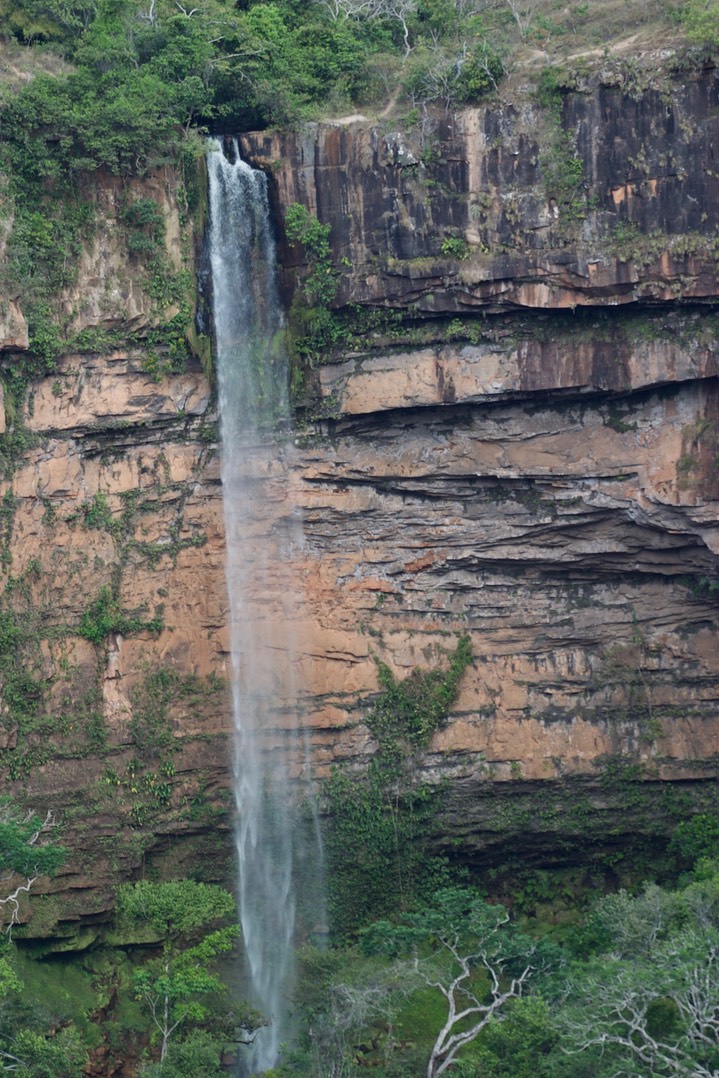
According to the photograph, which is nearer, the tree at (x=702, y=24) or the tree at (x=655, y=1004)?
the tree at (x=655, y=1004)

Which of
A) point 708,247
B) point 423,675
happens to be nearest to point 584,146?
point 708,247

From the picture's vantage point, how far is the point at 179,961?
68.9 ft

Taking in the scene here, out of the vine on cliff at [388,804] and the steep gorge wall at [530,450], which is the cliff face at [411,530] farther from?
the vine on cliff at [388,804]

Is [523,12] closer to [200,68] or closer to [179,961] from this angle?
[200,68]

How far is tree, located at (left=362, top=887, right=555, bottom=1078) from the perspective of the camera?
20266 mm

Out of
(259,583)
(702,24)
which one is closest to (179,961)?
(259,583)

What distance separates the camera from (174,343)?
23.8 m

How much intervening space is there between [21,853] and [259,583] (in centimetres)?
555

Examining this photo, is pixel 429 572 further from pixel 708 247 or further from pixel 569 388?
pixel 708 247

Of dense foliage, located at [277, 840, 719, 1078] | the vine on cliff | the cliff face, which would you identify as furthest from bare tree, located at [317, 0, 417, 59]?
dense foliage, located at [277, 840, 719, 1078]

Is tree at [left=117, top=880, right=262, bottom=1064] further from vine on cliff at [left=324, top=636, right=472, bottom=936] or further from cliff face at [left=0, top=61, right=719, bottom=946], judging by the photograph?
vine on cliff at [left=324, top=636, right=472, bottom=936]

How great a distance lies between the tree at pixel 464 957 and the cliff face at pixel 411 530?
8.14 feet

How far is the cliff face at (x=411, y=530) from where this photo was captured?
22.7 meters

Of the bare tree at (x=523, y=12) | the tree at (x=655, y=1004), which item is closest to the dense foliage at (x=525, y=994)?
the tree at (x=655, y=1004)
